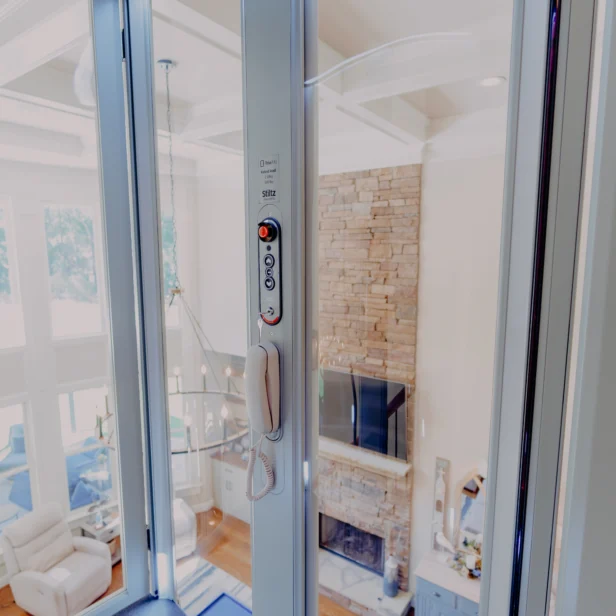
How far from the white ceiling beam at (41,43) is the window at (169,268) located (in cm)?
59

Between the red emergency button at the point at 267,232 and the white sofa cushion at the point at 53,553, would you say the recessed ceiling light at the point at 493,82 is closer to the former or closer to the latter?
the red emergency button at the point at 267,232

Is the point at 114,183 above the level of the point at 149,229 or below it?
above

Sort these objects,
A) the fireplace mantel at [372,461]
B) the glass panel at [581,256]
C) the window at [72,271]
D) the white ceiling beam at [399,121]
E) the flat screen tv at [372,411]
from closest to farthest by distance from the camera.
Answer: the glass panel at [581,256] < the window at [72,271] < the fireplace mantel at [372,461] < the white ceiling beam at [399,121] < the flat screen tv at [372,411]

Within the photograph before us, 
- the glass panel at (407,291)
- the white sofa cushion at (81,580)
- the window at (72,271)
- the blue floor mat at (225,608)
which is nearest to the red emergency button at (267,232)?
the glass panel at (407,291)

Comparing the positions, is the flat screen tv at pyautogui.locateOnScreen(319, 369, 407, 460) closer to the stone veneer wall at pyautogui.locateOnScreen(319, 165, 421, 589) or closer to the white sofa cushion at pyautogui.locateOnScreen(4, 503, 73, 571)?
the stone veneer wall at pyautogui.locateOnScreen(319, 165, 421, 589)

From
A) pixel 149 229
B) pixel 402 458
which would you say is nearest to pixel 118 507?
pixel 149 229

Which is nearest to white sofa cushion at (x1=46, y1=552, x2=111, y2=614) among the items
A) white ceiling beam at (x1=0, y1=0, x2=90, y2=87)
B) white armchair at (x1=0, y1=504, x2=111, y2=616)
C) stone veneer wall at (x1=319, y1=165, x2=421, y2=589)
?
white armchair at (x1=0, y1=504, x2=111, y2=616)

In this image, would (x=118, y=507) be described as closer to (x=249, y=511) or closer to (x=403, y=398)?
(x=249, y=511)

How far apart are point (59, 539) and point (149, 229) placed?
3.72ft

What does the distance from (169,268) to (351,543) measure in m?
1.37

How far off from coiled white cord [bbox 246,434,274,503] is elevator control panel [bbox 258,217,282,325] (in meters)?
0.29

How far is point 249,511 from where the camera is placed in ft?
3.38

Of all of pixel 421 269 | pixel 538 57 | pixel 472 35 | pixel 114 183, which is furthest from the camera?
pixel 421 269

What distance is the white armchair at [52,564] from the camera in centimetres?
120
